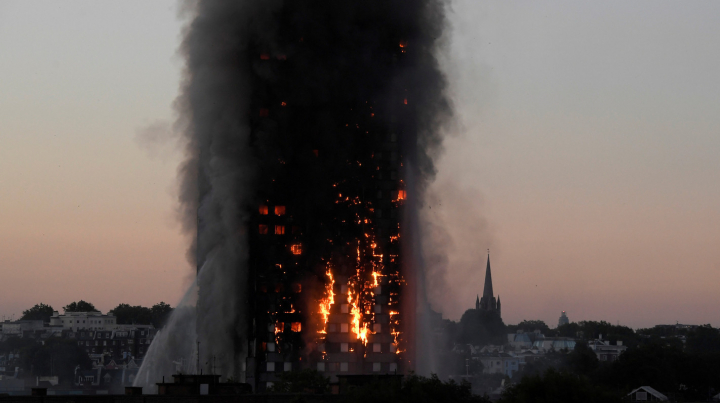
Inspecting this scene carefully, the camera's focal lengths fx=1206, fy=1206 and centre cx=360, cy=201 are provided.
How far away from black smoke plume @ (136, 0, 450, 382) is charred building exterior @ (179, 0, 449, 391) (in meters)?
0.17

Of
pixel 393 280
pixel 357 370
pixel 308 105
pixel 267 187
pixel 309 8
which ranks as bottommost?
pixel 357 370

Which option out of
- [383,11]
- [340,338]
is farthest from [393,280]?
[383,11]

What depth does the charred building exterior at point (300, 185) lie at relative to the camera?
147 metres

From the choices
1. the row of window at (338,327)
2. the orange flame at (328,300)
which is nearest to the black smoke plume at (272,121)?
the orange flame at (328,300)

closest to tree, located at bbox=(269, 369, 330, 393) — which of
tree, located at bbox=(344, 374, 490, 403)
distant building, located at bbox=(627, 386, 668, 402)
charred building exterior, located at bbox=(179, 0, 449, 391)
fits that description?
charred building exterior, located at bbox=(179, 0, 449, 391)

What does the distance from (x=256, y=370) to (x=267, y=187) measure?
22.5 meters

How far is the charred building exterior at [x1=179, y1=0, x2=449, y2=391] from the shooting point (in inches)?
5792

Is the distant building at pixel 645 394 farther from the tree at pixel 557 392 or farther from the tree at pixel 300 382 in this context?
the tree at pixel 557 392

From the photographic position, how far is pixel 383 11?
15488 centimetres

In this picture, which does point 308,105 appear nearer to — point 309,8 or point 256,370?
point 309,8

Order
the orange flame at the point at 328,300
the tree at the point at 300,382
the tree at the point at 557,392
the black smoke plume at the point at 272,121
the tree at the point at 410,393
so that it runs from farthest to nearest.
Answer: the orange flame at the point at 328,300 → the black smoke plume at the point at 272,121 → the tree at the point at 300,382 → the tree at the point at 410,393 → the tree at the point at 557,392

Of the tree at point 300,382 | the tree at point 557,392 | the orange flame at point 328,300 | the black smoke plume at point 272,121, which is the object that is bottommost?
the tree at point 557,392

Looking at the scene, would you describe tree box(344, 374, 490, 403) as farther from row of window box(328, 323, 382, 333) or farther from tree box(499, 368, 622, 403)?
row of window box(328, 323, 382, 333)

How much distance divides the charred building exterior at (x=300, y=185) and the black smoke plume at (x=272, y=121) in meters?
0.17
